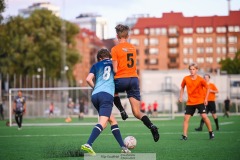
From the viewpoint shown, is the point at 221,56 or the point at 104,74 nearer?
the point at 104,74

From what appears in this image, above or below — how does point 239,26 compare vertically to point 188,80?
above

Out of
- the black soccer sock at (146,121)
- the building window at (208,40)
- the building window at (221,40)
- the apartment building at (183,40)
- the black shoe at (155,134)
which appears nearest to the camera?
the black shoe at (155,134)

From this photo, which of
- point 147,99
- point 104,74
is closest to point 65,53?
point 147,99

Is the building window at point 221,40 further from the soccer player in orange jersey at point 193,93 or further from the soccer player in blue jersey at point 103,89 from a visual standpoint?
the soccer player in blue jersey at point 103,89

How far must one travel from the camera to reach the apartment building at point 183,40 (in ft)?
481

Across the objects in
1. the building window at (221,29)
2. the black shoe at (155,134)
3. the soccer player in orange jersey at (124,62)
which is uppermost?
the building window at (221,29)

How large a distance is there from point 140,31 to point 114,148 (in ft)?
444

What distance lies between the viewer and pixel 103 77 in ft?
39.3

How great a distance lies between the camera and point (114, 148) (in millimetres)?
14891

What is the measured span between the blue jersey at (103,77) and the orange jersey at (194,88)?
592 centimetres

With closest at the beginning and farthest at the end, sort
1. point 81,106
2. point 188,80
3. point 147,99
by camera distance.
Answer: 1. point 188,80
2. point 81,106
3. point 147,99

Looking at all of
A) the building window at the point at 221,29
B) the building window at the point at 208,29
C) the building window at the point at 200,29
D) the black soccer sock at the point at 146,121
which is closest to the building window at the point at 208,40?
the building window at the point at 208,29

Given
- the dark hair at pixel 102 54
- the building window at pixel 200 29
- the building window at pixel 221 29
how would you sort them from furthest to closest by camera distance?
1. the building window at pixel 200 29
2. the building window at pixel 221 29
3. the dark hair at pixel 102 54

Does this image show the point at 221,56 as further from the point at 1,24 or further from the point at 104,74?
the point at 104,74
